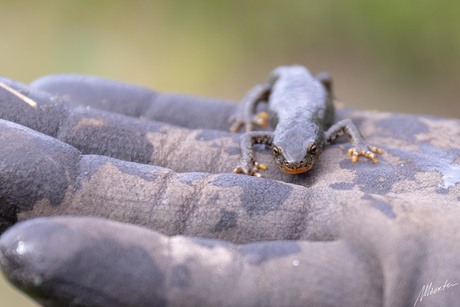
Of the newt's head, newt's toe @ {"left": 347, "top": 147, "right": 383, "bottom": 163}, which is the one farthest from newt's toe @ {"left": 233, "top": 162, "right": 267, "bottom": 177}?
newt's toe @ {"left": 347, "top": 147, "right": 383, "bottom": 163}

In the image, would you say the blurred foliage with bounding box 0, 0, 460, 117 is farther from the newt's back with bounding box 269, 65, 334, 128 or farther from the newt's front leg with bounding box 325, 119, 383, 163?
the newt's front leg with bounding box 325, 119, 383, 163

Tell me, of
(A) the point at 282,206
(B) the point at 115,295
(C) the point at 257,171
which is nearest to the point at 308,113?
(C) the point at 257,171

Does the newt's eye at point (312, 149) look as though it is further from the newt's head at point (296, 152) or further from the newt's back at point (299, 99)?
the newt's back at point (299, 99)

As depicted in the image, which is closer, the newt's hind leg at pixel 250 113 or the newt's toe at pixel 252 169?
the newt's toe at pixel 252 169

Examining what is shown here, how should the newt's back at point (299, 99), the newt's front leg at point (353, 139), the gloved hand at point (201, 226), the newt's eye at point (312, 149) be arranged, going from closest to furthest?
1. the gloved hand at point (201, 226)
2. the newt's front leg at point (353, 139)
3. the newt's eye at point (312, 149)
4. the newt's back at point (299, 99)

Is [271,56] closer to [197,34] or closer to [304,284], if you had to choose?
[197,34]

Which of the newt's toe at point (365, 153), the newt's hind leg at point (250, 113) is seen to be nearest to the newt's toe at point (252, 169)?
the newt's toe at point (365, 153)

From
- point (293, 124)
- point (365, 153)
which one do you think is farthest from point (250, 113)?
point (365, 153)

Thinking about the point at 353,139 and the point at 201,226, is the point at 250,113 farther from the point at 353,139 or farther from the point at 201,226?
the point at 201,226
